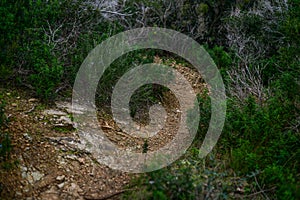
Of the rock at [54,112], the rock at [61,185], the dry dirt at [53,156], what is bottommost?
the rock at [61,185]

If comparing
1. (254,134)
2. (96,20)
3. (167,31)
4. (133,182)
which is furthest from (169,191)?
(167,31)

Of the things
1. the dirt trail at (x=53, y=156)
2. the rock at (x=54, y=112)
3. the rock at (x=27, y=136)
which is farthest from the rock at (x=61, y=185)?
the rock at (x=54, y=112)

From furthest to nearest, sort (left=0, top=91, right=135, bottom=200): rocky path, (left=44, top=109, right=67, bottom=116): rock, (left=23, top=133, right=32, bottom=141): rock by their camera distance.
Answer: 1. (left=44, top=109, right=67, bottom=116): rock
2. (left=23, top=133, right=32, bottom=141): rock
3. (left=0, top=91, right=135, bottom=200): rocky path

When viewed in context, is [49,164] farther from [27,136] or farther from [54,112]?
[54,112]

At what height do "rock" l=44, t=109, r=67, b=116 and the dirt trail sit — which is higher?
"rock" l=44, t=109, r=67, b=116

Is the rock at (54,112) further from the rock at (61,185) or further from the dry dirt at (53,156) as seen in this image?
the rock at (61,185)

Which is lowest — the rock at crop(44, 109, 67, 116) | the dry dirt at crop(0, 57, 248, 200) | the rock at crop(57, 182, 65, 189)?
the rock at crop(57, 182, 65, 189)

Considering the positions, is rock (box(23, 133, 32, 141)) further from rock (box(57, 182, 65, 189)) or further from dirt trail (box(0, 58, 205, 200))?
rock (box(57, 182, 65, 189))

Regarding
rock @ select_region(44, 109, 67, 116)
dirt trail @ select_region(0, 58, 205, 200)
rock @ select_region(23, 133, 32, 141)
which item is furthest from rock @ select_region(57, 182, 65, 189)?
rock @ select_region(44, 109, 67, 116)

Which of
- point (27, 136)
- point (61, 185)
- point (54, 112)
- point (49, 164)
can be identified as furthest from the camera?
point (54, 112)

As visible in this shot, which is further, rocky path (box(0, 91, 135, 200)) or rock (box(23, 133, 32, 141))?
rock (box(23, 133, 32, 141))

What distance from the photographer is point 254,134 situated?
12.8 ft

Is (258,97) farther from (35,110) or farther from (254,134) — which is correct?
(35,110)


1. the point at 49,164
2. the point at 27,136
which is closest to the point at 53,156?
the point at 49,164
